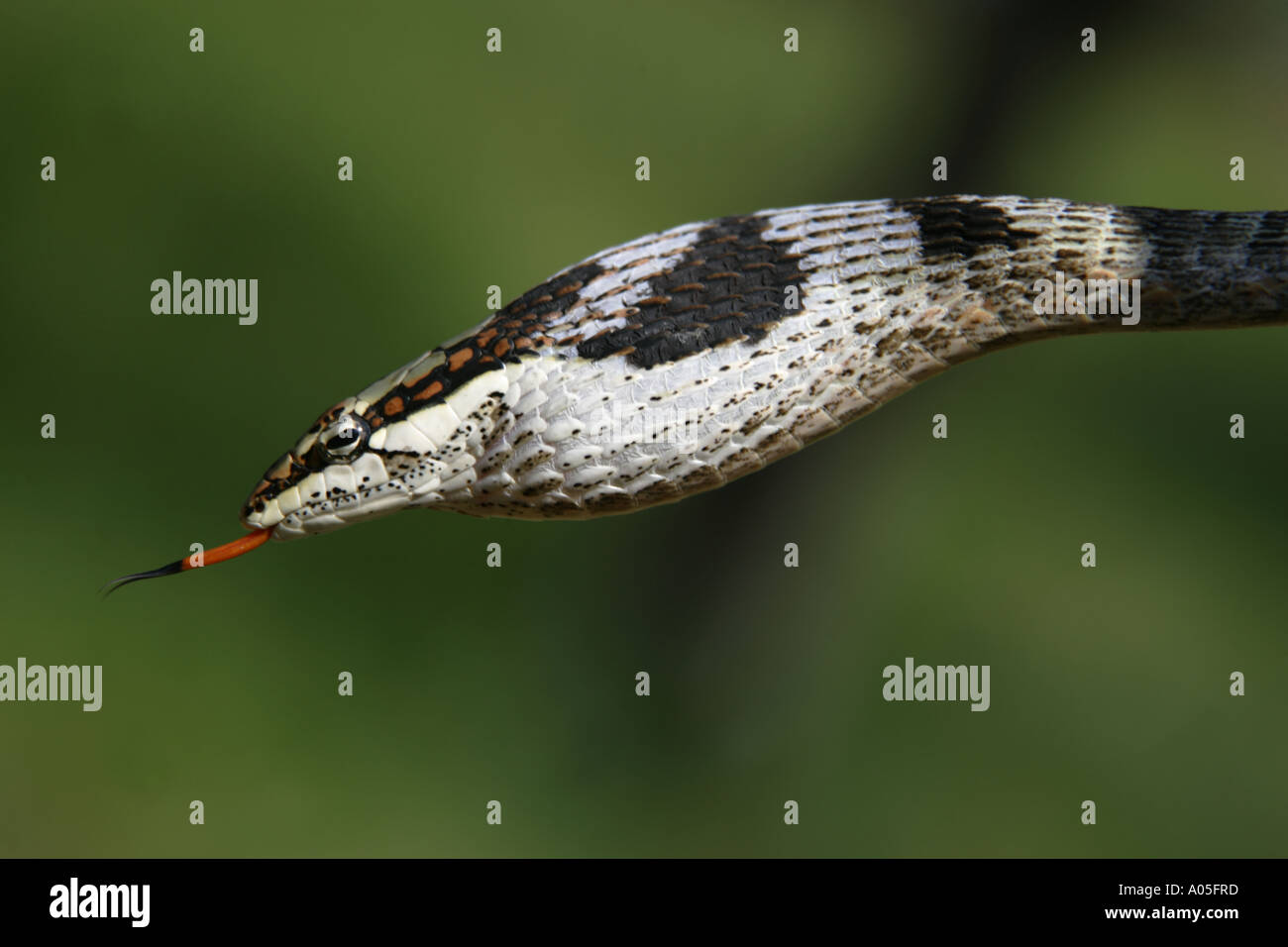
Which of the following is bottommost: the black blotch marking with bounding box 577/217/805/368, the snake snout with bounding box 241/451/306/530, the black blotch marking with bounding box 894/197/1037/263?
the snake snout with bounding box 241/451/306/530

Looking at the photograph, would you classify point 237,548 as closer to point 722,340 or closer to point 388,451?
point 388,451

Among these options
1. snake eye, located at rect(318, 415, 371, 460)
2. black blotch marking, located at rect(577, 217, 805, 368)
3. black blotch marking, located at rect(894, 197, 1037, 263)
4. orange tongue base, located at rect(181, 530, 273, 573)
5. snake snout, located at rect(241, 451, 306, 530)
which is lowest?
orange tongue base, located at rect(181, 530, 273, 573)

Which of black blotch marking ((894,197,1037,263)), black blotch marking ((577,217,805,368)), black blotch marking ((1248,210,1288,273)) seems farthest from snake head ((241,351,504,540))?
black blotch marking ((1248,210,1288,273))

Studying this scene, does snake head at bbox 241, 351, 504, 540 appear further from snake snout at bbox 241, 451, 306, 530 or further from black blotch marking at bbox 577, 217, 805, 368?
black blotch marking at bbox 577, 217, 805, 368

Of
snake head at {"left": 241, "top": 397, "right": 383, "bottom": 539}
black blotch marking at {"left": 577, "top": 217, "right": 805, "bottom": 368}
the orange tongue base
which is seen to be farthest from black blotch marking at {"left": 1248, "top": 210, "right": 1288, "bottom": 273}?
the orange tongue base

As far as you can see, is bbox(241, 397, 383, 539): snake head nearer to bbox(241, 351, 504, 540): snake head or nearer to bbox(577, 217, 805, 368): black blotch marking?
bbox(241, 351, 504, 540): snake head

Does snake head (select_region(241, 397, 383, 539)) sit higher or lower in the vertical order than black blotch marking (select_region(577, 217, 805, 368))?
lower

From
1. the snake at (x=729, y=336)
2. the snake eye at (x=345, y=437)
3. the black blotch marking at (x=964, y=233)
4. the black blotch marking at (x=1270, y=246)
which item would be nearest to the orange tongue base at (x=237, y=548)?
the snake at (x=729, y=336)

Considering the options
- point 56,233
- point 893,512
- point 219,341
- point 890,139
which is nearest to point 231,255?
point 219,341

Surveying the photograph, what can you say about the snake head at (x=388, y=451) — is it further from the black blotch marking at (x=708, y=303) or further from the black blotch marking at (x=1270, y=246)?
the black blotch marking at (x=1270, y=246)
